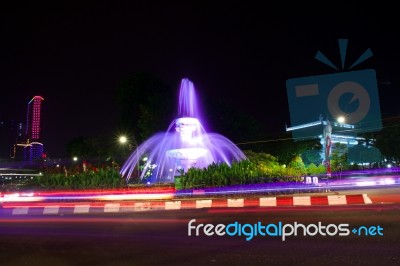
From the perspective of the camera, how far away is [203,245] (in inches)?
319

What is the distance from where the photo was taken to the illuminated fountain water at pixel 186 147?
105 ft

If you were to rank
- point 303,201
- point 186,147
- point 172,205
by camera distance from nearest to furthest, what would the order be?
point 303,201 < point 172,205 < point 186,147

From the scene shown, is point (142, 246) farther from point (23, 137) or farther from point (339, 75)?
point (23, 137)

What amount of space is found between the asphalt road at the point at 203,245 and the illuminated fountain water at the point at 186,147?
17.5 meters

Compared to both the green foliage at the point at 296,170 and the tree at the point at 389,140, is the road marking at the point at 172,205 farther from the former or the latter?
the tree at the point at 389,140

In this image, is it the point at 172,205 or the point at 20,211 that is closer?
the point at 172,205

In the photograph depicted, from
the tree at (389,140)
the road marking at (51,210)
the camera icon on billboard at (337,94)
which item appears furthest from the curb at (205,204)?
the tree at (389,140)

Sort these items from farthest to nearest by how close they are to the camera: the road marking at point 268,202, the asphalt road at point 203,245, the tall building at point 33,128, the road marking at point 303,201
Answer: the tall building at point 33,128 → the road marking at point 268,202 → the road marking at point 303,201 → the asphalt road at point 203,245

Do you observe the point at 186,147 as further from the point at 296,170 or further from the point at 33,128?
the point at 33,128

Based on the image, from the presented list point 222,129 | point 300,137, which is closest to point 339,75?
point 222,129

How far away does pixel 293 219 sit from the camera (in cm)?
1068

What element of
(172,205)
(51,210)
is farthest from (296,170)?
(51,210)

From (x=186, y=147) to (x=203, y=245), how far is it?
2350 centimetres

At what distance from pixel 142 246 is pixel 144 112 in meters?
37.5
